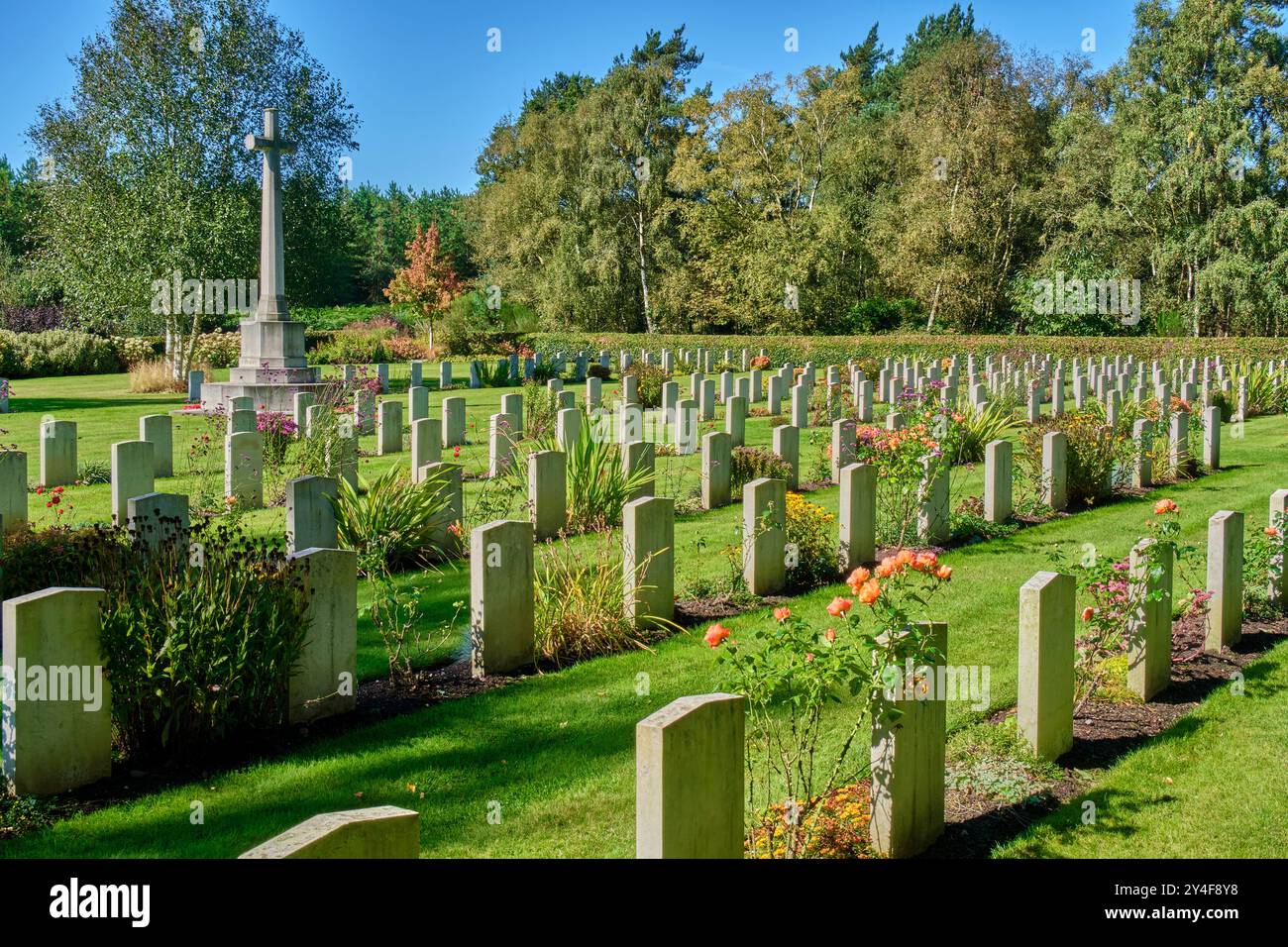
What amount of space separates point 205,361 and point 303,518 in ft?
82.6

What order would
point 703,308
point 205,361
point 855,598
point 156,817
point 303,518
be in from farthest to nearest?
point 703,308 → point 205,361 → point 855,598 → point 303,518 → point 156,817

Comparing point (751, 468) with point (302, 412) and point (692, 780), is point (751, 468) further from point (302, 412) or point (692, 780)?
point (692, 780)

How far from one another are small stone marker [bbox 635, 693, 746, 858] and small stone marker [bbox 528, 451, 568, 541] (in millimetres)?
6109

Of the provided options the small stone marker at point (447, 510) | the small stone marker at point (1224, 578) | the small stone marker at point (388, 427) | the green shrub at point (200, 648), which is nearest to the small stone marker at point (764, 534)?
the small stone marker at point (447, 510)

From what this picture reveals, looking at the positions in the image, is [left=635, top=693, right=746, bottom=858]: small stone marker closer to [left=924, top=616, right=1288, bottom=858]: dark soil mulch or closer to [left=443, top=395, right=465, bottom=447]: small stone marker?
[left=924, top=616, right=1288, bottom=858]: dark soil mulch

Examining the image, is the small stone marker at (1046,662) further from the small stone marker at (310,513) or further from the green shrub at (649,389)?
the green shrub at (649,389)

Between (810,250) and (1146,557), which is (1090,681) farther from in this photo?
(810,250)

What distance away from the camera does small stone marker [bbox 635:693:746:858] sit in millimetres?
3100

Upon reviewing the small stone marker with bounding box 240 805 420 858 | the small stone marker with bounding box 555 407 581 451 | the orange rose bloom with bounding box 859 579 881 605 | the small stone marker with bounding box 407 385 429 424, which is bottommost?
the small stone marker with bounding box 240 805 420 858

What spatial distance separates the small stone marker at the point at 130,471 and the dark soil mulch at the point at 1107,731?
7.32 metres

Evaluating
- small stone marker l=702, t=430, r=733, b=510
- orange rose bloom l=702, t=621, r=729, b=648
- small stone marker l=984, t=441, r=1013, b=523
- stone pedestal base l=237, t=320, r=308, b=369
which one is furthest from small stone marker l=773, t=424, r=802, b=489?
stone pedestal base l=237, t=320, r=308, b=369
